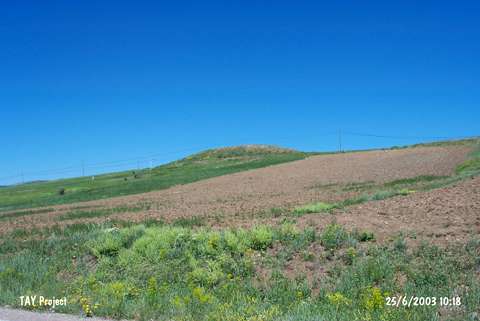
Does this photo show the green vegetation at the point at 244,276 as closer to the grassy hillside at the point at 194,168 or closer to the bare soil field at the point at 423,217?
the bare soil field at the point at 423,217

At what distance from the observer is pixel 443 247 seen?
10578 mm

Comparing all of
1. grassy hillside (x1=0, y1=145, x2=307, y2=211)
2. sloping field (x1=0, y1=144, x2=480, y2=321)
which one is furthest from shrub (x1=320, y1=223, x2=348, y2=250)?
grassy hillside (x1=0, y1=145, x2=307, y2=211)

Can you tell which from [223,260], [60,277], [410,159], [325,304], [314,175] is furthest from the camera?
[410,159]

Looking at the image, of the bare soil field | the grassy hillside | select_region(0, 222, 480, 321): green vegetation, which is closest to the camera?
select_region(0, 222, 480, 321): green vegetation

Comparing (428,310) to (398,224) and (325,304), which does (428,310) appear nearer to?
(325,304)

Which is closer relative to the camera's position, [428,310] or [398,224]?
[428,310]

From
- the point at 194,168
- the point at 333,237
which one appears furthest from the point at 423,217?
the point at 194,168

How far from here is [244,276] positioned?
1094cm

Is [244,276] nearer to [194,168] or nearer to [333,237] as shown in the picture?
[333,237]

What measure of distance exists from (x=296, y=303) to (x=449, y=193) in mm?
9759

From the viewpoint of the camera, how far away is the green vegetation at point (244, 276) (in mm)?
8500

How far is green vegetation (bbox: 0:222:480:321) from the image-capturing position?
8.50 meters

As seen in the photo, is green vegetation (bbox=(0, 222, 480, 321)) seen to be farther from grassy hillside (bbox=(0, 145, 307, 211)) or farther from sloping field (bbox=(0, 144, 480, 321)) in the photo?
grassy hillside (bbox=(0, 145, 307, 211))

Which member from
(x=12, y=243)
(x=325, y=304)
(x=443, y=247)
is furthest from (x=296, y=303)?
(x=12, y=243)
